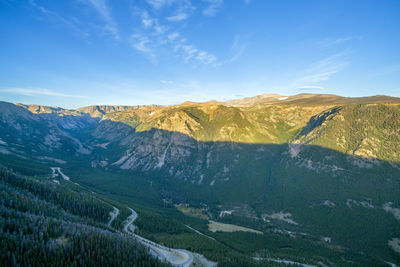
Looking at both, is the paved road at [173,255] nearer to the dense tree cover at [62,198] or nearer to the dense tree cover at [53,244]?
the dense tree cover at [53,244]

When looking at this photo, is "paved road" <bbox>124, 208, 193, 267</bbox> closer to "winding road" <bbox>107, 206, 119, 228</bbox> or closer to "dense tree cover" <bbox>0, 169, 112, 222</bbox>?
→ "winding road" <bbox>107, 206, 119, 228</bbox>

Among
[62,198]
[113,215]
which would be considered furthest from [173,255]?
[62,198]

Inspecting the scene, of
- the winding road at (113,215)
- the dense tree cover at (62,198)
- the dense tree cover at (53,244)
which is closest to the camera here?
the dense tree cover at (53,244)

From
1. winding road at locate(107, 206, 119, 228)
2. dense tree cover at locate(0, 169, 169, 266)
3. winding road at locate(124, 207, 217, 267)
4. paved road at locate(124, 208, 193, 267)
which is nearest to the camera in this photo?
dense tree cover at locate(0, 169, 169, 266)

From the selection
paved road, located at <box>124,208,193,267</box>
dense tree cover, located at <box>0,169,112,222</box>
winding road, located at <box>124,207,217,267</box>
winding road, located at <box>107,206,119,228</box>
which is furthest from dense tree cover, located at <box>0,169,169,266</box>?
winding road, located at <box>107,206,119,228</box>

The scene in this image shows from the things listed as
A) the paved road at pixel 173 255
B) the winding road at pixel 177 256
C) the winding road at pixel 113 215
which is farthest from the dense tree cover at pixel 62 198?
the winding road at pixel 177 256

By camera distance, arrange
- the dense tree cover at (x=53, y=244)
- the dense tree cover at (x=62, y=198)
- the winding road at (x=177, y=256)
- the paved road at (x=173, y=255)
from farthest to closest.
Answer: the dense tree cover at (x=62, y=198) < the winding road at (x=177, y=256) < the paved road at (x=173, y=255) < the dense tree cover at (x=53, y=244)

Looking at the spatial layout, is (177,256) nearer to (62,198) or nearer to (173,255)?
(173,255)

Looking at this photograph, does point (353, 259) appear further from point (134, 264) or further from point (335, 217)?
point (134, 264)

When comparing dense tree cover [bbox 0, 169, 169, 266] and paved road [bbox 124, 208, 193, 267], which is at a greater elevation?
dense tree cover [bbox 0, 169, 169, 266]

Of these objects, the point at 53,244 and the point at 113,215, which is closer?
the point at 53,244

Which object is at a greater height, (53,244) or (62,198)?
(53,244)
